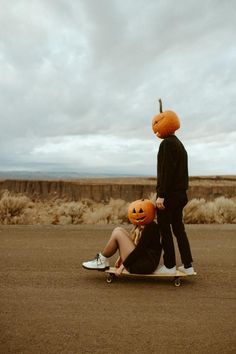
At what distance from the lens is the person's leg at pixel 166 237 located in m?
6.81

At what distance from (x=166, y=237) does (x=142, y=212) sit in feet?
1.50

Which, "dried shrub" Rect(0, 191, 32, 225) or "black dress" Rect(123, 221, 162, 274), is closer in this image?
"black dress" Rect(123, 221, 162, 274)

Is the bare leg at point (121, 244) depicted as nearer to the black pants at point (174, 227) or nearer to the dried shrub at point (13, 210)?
the black pants at point (174, 227)

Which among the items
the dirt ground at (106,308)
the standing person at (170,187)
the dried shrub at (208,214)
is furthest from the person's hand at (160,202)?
the dried shrub at (208,214)

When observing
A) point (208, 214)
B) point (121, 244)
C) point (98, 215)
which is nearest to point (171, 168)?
point (121, 244)

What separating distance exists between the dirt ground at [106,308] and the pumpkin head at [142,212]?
0.84 m

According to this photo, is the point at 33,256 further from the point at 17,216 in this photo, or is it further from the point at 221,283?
the point at 17,216

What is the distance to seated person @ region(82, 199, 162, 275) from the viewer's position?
6762 mm

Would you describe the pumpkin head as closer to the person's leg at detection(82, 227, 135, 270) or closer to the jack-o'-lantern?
the person's leg at detection(82, 227, 135, 270)

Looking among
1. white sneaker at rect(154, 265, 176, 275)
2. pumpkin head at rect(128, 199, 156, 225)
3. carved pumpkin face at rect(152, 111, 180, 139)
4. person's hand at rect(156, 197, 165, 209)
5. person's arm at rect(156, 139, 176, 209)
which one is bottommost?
white sneaker at rect(154, 265, 176, 275)

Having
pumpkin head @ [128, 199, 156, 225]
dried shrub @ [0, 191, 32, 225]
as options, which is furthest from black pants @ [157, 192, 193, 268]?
A: dried shrub @ [0, 191, 32, 225]

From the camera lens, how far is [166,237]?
22.6ft

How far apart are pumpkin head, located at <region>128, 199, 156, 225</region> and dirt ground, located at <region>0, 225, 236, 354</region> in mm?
839

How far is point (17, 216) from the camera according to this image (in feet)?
54.1
